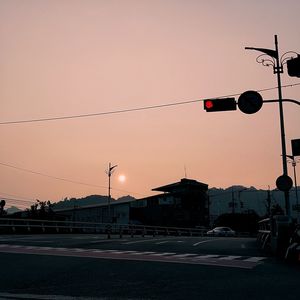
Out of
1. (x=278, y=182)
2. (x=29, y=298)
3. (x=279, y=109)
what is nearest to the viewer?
(x=29, y=298)

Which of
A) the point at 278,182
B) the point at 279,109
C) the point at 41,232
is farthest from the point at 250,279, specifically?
the point at 41,232

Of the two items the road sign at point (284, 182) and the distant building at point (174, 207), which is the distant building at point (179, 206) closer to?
the distant building at point (174, 207)

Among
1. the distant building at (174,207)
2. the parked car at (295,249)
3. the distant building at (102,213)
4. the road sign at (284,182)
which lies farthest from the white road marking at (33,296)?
the distant building at (102,213)

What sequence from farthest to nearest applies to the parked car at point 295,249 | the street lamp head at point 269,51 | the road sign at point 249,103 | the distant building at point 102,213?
the distant building at point 102,213 < the street lamp head at point 269,51 < the road sign at point 249,103 < the parked car at point 295,249

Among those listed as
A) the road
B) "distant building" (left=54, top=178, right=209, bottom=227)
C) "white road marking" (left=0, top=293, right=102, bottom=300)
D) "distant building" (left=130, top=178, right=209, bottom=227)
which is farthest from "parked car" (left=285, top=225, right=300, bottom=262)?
"distant building" (left=130, top=178, right=209, bottom=227)

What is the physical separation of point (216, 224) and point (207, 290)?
82.7m

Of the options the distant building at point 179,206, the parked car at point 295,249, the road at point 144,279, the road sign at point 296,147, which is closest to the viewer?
the road at point 144,279

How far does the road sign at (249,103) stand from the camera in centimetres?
1581

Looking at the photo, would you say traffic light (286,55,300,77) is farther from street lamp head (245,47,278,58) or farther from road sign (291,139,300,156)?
street lamp head (245,47,278,58)

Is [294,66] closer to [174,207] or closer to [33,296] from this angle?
[33,296]

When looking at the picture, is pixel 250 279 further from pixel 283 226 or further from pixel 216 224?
pixel 216 224

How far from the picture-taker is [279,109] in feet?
82.2

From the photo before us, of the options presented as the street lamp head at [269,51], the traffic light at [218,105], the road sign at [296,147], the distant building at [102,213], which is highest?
the street lamp head at [269,51]

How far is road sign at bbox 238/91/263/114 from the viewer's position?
15812mm
